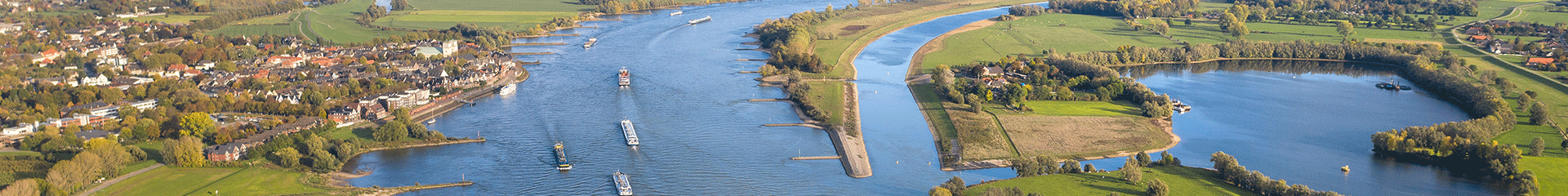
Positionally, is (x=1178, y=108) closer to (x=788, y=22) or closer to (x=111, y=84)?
(x=788, y=22)

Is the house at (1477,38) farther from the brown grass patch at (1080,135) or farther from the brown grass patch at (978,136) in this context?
the brown grass patch at (978,136)

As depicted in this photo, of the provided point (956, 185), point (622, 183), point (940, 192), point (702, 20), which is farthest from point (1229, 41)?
point (622, 183)

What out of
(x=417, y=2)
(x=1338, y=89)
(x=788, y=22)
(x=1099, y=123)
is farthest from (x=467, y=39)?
(x=1338, y=89)

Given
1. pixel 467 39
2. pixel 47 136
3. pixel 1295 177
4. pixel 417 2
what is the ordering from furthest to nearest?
pixel 417 2, pixel 467 39, pixel 47 136, pixel 1295 177

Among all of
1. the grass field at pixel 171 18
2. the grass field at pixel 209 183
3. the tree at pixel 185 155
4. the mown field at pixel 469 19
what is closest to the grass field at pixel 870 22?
the mown field at pixel 469 19

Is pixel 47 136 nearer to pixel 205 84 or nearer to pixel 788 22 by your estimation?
pixel 205 84

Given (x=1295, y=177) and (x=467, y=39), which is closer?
(x=1295, y=177)

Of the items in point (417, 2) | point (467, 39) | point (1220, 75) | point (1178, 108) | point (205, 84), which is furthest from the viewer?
point (417, 2)

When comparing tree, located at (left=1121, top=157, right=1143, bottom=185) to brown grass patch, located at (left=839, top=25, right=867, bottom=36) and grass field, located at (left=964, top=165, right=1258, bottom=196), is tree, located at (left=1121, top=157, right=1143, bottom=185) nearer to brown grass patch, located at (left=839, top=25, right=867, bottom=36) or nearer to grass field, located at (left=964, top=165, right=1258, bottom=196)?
grass field, located at (left=964, top=165, right=1258, bottom=196)
